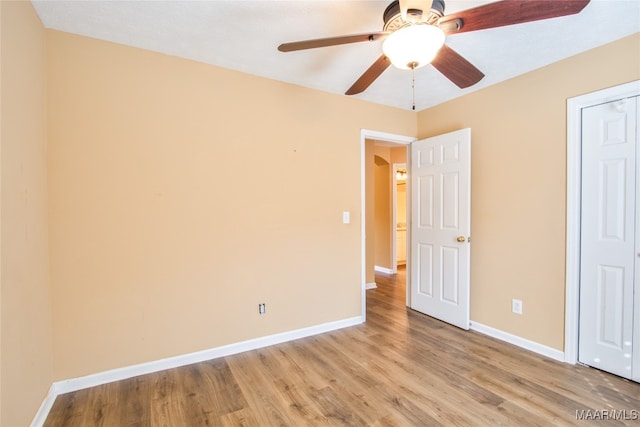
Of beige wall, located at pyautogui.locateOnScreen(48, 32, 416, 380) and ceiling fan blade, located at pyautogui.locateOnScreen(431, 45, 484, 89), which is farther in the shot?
beige wall, located at pyautogui.locateOnScreen(48, 32, 416, 380)

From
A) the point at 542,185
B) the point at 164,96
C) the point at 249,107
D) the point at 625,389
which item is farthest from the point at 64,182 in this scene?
the point at 625,389

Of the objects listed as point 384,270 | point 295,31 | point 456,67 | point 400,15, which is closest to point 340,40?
point 400,15

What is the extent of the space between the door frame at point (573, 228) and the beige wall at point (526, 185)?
0.05 m

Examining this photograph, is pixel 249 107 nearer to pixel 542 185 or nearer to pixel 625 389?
pixel 542 185

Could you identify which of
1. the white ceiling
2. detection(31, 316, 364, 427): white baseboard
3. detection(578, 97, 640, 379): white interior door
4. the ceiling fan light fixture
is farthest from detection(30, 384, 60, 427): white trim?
detection(578, 97, 640, 379): white interior door

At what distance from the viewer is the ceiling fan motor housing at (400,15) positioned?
1423 millimetres

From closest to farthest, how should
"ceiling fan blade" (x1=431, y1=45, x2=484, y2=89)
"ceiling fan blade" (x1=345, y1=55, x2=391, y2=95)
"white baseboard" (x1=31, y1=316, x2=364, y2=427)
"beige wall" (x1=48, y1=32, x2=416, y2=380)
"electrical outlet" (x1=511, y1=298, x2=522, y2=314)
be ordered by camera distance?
"ceiling fan blade" (x1=431, y1=45, x2=484, y2=89)
"ceiling fan blade" (x1=345, y1=55, x2=391, y2=95)
"white baseboard" (x1=31, y1=316, x2=364, y2=427)
"beige wall" (x1=48, y1=32, x2=416, y2=380)
"electrical outlet" (x1=511, y1=298, x2=522, y2=314)

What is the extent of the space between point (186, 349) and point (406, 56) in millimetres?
2597

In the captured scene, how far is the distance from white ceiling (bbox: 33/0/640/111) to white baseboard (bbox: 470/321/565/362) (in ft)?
7.83

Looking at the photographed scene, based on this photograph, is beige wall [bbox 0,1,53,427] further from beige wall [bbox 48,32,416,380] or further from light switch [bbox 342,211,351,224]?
light switch [bbox 342,211,351,224]

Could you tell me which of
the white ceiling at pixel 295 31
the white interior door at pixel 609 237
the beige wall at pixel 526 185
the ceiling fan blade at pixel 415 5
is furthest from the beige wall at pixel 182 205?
the white interior door at pixel 609 237

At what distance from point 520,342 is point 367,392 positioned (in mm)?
1620

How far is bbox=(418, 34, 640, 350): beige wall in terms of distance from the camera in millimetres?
2307

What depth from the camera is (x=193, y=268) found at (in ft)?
7.84
